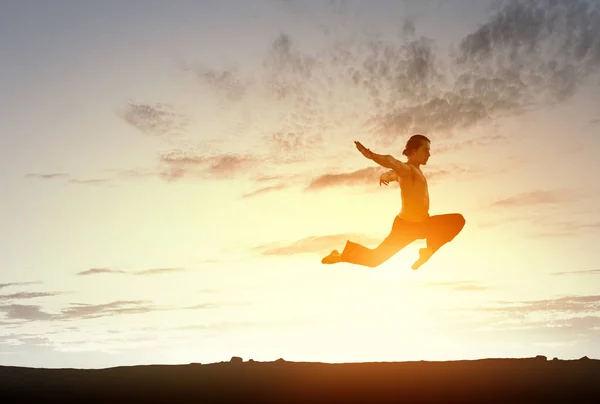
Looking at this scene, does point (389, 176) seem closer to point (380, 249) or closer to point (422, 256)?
point (380, 249)

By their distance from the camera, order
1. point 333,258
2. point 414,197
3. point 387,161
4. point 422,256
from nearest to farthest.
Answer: point 387,161 → point 414,197 → point 422,256 → point 333,258

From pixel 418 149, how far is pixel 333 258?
12.0 feet

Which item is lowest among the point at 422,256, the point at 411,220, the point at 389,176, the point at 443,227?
the point at 422,256

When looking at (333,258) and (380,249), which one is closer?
(380,249)

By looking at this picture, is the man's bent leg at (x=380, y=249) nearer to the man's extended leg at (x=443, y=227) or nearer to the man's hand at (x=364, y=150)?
the man's extended leg at (x=443, y=227)

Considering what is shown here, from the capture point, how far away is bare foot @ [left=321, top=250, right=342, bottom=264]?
59.1 ft

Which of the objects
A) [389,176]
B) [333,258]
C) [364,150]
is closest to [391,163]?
[389,176]

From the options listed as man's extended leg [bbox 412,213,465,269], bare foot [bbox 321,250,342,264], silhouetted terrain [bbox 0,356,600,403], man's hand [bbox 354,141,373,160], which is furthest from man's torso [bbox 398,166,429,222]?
silhouetted terrain [bbox 0,356,600,403]

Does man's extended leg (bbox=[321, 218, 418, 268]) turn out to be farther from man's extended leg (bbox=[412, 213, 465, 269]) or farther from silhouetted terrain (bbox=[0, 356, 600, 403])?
silhouetted terrain (bbox=[0, 356, 600, 403])

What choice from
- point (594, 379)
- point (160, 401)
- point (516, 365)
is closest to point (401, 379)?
point (516, 365)

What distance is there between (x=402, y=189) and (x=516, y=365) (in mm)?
17178

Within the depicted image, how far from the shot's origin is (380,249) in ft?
56.4

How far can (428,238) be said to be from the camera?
1692 cm

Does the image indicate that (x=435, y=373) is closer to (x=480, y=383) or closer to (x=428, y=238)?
(x=480, y=383)
